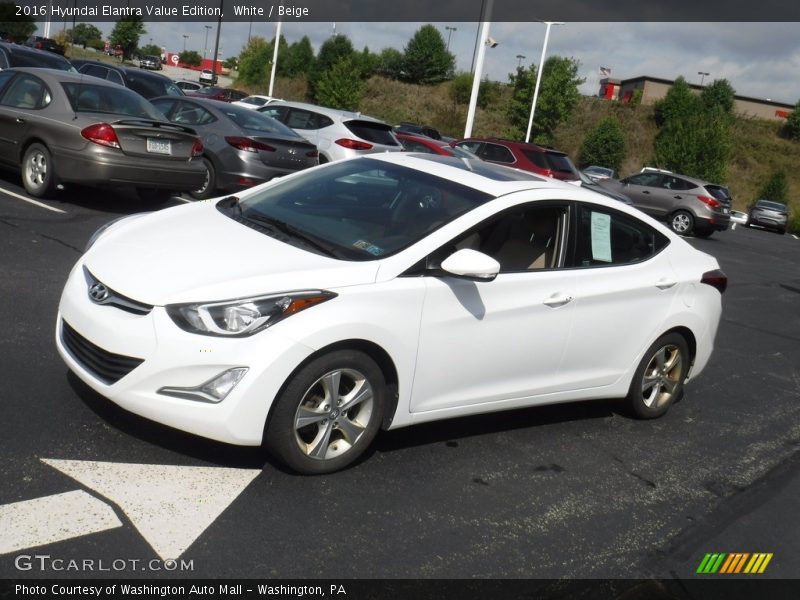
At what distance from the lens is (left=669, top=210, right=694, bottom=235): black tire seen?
24453 mm

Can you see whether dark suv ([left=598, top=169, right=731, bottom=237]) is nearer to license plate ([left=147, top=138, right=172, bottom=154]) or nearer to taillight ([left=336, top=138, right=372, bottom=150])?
taillight ([left=336, top=138, right=372, bottom=150])

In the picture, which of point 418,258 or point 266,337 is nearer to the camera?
point 266,337

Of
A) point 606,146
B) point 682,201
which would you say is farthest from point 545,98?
point 682,201

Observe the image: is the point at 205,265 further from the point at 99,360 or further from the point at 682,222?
the point at 682,222

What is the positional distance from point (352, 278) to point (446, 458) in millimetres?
1234

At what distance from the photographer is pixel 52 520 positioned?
11.4 ft

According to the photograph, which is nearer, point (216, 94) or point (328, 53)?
point (216, 94)

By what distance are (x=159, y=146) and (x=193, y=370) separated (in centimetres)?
699

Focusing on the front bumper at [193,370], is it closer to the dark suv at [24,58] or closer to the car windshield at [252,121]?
the car windshield at [252,121]

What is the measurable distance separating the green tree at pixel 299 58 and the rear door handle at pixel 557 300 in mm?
73348

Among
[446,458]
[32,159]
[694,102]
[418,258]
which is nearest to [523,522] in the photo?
[446,458]

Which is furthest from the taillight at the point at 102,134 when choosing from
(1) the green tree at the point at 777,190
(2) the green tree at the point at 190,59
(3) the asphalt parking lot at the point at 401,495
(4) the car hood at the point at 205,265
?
(2) the green tree at the point at 190,59

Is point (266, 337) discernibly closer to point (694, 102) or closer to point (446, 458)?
point (446, 458)

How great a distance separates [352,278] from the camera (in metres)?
4.20
